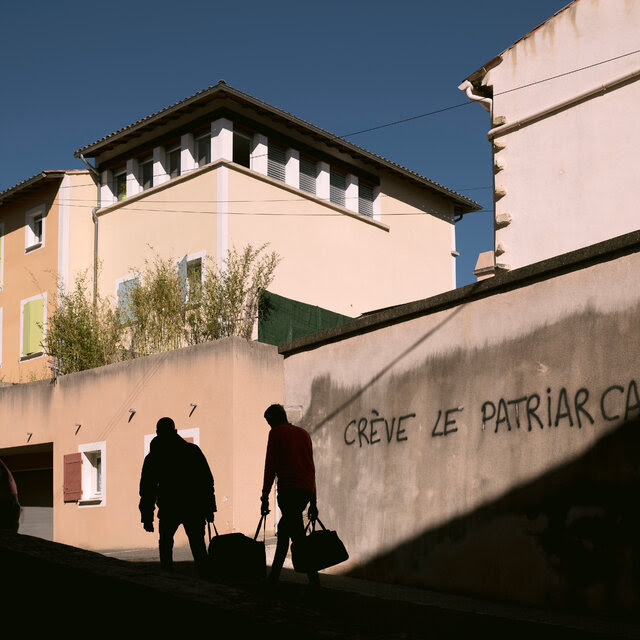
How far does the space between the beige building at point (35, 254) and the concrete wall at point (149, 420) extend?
6.52 m

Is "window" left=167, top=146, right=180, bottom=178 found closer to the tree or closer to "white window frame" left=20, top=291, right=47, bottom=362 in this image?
the tree

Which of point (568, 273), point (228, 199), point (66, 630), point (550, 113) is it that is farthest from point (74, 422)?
point (66, 630)

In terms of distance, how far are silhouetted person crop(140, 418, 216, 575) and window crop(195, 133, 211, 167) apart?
14968mm

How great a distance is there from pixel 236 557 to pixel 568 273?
3.87 metres

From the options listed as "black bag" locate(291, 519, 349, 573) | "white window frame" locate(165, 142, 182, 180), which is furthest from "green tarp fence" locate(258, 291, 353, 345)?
"black bag" locate(291, 519, 349, 573)

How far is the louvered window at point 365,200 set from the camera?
25.6 m

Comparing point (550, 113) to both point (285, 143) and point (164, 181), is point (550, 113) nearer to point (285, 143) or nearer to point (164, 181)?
point (285, 143)

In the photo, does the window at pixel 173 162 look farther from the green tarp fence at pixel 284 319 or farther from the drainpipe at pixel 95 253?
the green tarp fence at pixel 284 319

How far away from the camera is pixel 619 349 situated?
7.86m

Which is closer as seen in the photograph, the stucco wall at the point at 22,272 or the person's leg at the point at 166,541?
the person's leg at the point at 166,541

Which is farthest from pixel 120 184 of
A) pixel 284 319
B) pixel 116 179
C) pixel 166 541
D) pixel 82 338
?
pixel 166 541

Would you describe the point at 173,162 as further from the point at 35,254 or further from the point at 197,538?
the point at 197,538

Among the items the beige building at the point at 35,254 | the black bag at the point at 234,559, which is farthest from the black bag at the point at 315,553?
the beige building at the point at 35,254

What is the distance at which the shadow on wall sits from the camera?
7.57 meters
